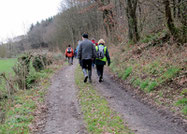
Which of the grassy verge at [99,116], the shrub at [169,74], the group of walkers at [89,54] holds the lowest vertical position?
the grassy verge at [99,116]

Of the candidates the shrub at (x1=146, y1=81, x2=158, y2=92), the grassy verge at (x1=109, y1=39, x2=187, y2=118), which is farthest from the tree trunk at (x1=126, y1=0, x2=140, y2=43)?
the shrub at (x1=146, y1=81, x2=158, y2=92)

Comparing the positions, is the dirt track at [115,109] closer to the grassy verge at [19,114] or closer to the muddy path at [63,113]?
the muddy path at [63,113]

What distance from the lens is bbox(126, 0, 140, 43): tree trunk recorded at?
13673 mm

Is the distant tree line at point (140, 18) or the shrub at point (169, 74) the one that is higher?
the distant tree line at point (140, 18)

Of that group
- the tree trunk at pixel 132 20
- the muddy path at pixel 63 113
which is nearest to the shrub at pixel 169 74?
the muddy path at pixel 63 113

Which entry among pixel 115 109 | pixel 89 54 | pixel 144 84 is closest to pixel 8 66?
pixel 89 54

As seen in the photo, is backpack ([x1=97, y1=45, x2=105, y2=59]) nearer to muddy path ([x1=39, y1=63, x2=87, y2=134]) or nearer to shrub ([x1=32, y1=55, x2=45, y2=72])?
muddy path ([x1=39, y1=63, x2=87, y2=134])

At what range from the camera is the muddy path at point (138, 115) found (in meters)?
4.42

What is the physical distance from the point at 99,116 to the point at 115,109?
32.2 inches

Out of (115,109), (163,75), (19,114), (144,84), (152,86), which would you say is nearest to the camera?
(115,109)

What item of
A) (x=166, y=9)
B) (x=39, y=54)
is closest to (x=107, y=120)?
(x=166, y=9)

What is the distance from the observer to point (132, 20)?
1402cm

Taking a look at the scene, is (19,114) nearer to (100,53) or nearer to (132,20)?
(100,53)

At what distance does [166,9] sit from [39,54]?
10686mm
